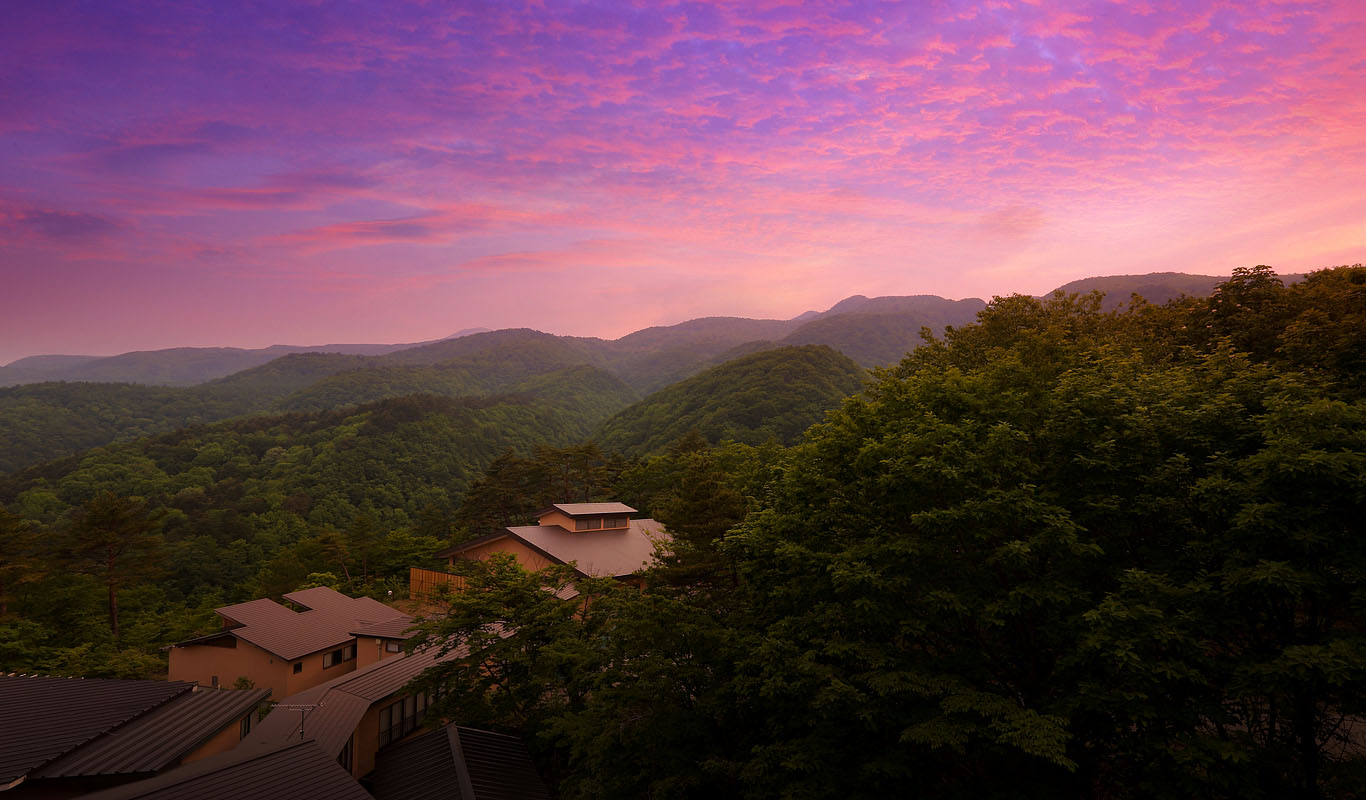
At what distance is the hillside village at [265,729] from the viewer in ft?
38.3

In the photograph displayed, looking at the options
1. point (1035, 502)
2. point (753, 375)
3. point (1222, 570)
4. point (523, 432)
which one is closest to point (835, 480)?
point (1035, 502)

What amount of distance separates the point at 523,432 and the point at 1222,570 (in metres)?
139

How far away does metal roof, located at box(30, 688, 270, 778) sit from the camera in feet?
40.0

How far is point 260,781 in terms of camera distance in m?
11.4

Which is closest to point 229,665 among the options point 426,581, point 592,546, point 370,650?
point 370,650

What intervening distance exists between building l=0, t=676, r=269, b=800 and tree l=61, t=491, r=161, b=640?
93.8ft

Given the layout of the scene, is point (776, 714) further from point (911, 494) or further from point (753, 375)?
point (753, 375)

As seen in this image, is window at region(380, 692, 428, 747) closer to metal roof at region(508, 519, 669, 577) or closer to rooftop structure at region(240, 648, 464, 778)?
rooftop structure at region(240, 648, 464, 778)

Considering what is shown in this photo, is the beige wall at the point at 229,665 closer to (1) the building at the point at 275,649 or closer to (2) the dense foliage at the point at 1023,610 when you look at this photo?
(1) the building at the point at 275,649

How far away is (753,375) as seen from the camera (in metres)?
123

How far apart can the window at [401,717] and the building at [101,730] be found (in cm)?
413

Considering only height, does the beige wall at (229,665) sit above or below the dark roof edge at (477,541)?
below

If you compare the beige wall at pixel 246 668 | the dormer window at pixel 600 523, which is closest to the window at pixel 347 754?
the beige wall at pixel 246 668

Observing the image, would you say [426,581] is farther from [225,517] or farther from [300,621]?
[225,517]
